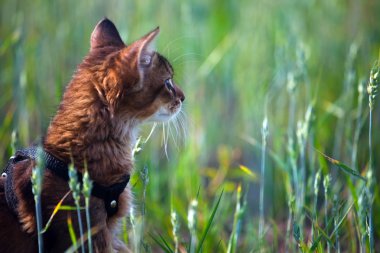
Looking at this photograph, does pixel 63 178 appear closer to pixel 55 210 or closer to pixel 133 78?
pixel 55 210

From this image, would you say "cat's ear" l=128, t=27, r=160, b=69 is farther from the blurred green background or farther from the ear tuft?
the blurred green background

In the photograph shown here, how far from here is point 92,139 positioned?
8.00 feet

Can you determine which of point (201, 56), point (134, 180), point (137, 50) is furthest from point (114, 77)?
point (201, 56)

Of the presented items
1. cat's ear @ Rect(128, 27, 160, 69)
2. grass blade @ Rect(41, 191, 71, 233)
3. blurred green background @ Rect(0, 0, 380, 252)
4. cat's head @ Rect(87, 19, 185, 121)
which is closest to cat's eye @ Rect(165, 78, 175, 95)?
cat's head @ Rect(87, 19, 185, 121)

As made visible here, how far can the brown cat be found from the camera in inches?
90.8

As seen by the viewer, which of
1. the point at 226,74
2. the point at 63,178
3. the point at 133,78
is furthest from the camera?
the point at 226,74

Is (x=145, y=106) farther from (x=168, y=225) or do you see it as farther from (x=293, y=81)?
(x=168, y=225)

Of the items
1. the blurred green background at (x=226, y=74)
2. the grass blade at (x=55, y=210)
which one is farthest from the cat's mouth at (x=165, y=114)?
the blurred green background at (x=226, y=74)

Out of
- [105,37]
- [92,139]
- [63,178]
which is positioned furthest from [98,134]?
[105,37]

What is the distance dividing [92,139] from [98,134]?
0.09ft

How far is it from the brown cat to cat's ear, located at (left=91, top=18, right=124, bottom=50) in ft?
0.24

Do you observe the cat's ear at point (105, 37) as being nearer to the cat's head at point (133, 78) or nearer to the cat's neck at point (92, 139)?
the cat's head at point (133, 78)

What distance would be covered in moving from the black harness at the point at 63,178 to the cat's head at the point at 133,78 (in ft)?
0.84

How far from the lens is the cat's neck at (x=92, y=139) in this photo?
2.43 meters
